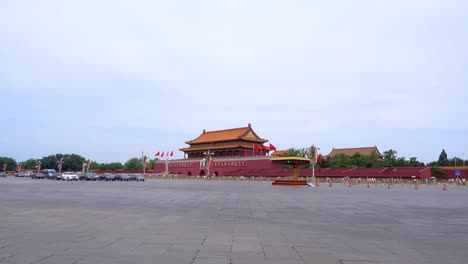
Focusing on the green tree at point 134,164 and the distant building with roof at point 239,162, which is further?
the green tree at point 134,164

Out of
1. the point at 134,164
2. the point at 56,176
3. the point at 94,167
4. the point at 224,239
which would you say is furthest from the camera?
the point at 94,167

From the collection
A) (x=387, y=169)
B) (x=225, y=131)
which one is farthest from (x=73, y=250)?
(x=225, y=131)

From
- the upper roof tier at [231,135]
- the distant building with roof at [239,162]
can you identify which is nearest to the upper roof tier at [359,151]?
the distant building with roof at [239,162]

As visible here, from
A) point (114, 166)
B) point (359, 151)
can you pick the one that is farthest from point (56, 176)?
point (359, 151)

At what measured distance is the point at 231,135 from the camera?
73.9 metres

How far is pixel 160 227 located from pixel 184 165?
73738 millimetres

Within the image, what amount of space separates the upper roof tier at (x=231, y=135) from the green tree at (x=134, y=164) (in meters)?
27.9

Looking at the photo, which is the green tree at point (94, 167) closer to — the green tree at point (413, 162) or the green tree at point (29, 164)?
the green tree at point (29, 164)

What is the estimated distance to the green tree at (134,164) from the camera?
10236 cm

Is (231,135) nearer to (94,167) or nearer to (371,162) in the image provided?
(371,162)

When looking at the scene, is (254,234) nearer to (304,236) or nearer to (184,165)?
(304,236)

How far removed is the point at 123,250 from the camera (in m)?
5.45

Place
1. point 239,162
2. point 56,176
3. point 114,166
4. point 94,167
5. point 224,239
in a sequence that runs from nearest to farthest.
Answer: point 224,239 → point 56,176 → point 239,162 → point 114,166 → point 94,167

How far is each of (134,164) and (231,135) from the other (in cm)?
4319
